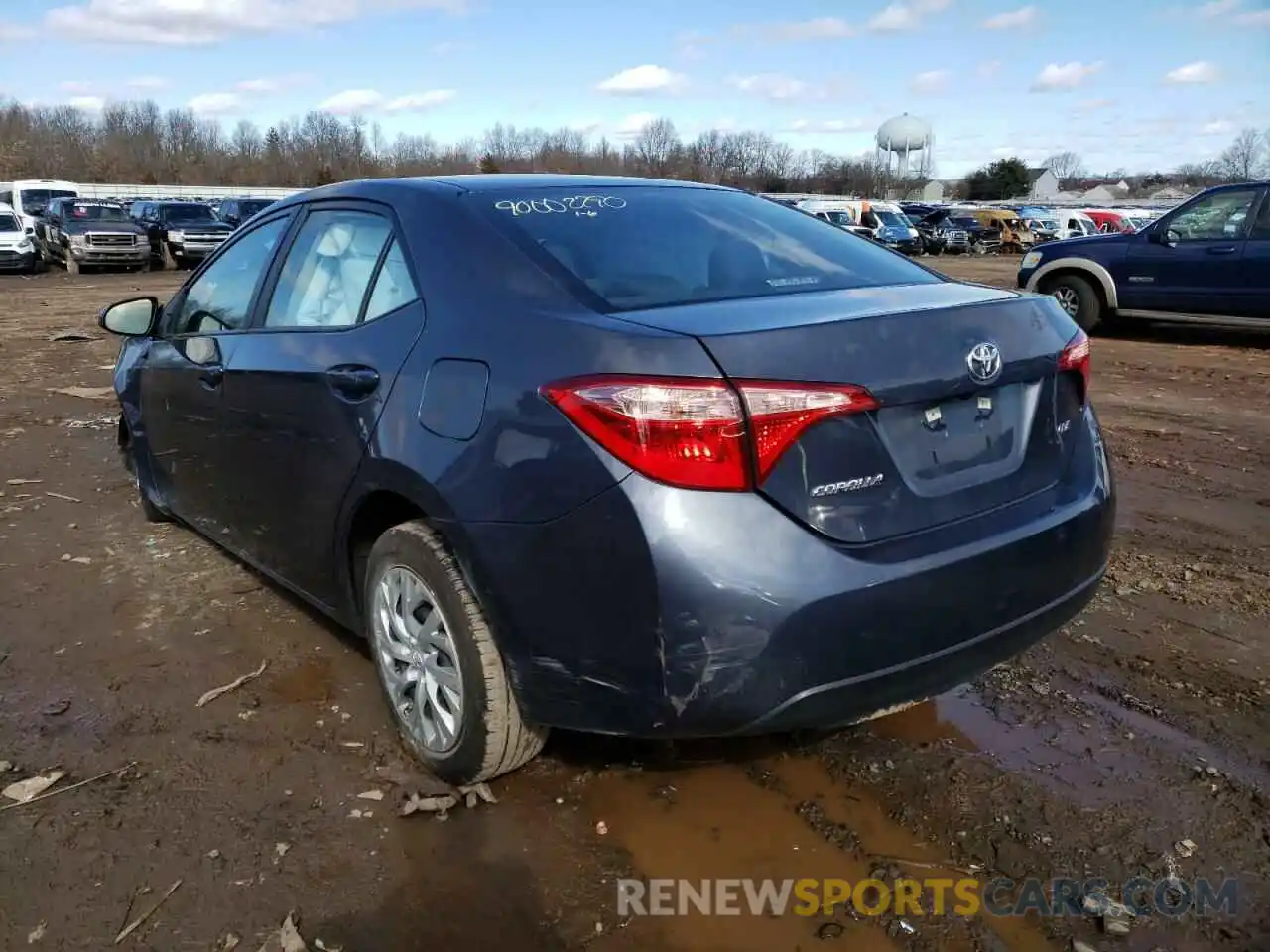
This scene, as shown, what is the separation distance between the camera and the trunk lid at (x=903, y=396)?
2240mm

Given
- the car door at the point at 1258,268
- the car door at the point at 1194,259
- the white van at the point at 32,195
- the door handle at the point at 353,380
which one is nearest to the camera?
the door handle at the point at 353,380

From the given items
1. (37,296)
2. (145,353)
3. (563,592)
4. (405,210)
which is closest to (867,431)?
(563,592)

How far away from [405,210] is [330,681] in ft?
5.36

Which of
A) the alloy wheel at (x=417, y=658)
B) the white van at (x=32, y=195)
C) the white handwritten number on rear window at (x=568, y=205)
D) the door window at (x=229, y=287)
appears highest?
the white van at (x=32, y=195)

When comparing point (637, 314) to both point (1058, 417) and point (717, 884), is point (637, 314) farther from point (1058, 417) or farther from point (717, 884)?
point (717, 884)

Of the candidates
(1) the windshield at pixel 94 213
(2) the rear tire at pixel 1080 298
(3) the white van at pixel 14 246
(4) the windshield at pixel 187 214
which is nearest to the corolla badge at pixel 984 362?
(2) the rear tire at pixel 1080 298

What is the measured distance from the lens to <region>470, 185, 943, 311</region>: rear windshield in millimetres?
2723

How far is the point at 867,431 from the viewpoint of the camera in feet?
7.51

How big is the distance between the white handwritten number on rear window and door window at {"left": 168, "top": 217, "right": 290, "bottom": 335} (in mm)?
1147

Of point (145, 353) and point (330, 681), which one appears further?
point (145, 353)

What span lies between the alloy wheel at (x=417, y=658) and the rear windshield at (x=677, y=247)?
955 millimetres

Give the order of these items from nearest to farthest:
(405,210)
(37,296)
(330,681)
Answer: (405,210)
(330,681)
(37,296)

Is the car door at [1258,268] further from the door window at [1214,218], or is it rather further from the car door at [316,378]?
the car door at [316,378]

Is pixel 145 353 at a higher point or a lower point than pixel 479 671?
higher
